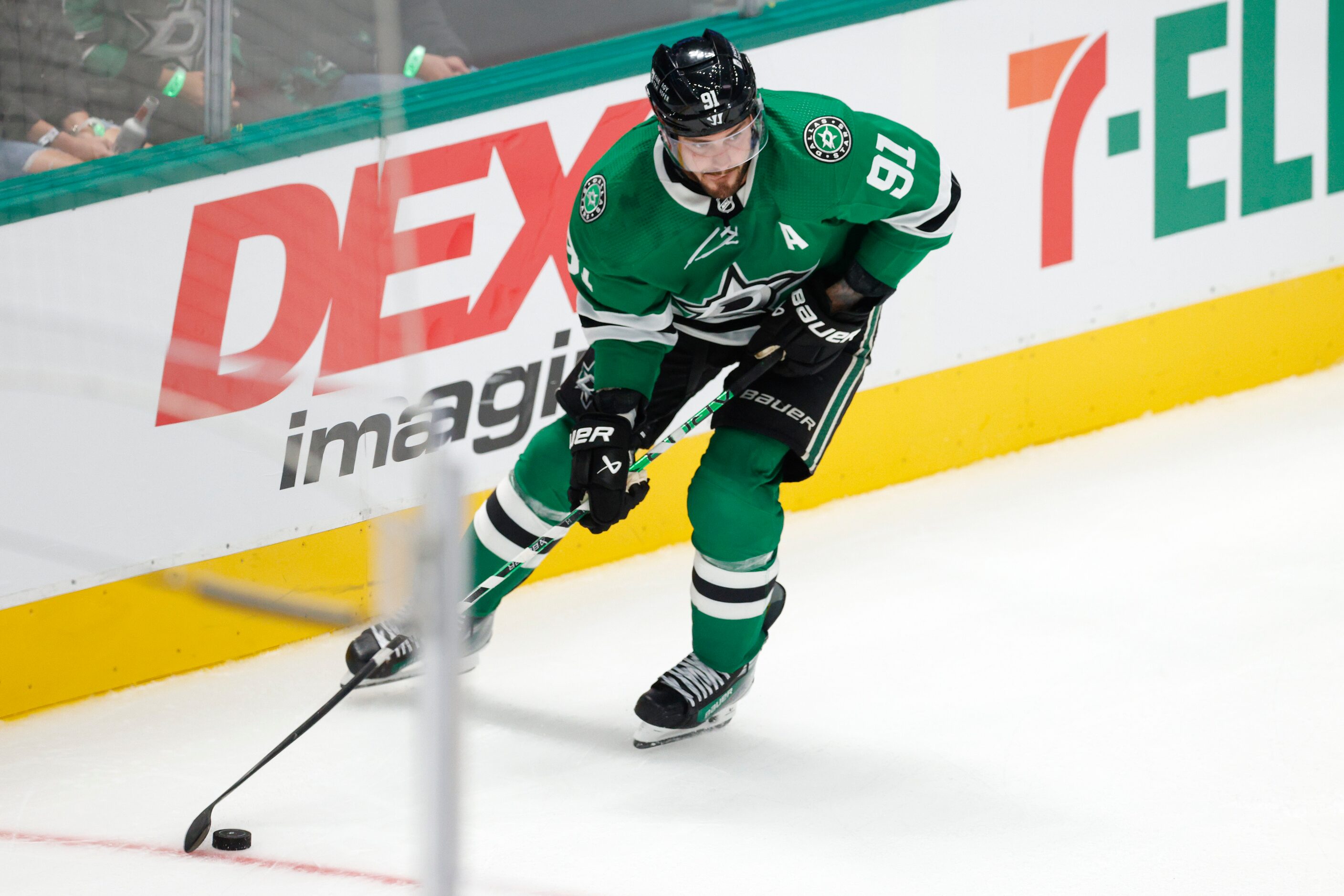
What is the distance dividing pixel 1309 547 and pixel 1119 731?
1.00 metres

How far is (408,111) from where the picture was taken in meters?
3.20

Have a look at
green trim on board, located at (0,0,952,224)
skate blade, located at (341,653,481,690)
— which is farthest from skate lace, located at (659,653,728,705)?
green trim on board, located at (0,0,952,224)

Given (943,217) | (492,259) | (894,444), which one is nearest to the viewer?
(943,217)

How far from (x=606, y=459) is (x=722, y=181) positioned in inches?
19.2

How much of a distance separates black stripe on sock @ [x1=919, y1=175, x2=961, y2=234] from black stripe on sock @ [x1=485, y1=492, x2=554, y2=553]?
87 centimetres

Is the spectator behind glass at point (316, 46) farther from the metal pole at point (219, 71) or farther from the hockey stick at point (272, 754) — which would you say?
the hockey stick at point (272, 754)

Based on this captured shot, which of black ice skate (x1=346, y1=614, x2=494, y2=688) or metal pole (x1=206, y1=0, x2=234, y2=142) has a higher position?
metal pole (x1=206, y1=0, x2=234, y2=142)

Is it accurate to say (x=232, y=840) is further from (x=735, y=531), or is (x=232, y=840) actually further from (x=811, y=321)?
(x=811, y=321)

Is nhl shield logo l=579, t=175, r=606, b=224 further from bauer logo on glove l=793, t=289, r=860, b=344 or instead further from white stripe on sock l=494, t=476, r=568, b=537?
white stripe on sock l=494, t=476, r=568, b=537

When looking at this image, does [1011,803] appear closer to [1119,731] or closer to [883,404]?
[1119,731]

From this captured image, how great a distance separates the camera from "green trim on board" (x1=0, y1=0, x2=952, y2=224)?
2.85 m

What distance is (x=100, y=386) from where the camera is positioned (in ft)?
9.80

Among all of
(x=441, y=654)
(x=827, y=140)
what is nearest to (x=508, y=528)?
(x=827, y=140)

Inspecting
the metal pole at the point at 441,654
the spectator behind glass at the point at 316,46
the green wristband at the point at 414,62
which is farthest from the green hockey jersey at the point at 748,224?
the metal pole at the point at 441,654
